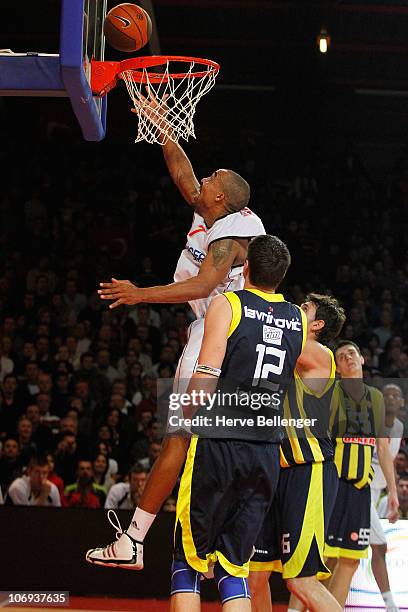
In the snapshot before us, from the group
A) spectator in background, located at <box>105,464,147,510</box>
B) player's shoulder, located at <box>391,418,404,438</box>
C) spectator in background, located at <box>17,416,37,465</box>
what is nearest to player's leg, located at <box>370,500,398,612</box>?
player's shoulder, located at <box>391,418,404,438</box>

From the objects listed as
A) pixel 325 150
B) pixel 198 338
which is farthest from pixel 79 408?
pixel 325 150

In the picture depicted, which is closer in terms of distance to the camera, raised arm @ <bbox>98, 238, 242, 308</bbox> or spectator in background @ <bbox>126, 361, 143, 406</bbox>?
raised arm @ <bbox>98, 238, 242, 308</bbox>

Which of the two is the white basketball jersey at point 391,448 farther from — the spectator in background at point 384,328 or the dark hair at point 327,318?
the spectator in background at point 384,328

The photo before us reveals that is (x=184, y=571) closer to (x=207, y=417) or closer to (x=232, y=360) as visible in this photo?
(x=207, y=417)

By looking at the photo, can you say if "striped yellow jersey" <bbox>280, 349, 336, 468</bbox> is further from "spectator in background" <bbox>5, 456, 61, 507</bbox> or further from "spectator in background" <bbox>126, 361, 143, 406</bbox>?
"spectator in background" <bbox>126, 361, 143, 406</bbox>

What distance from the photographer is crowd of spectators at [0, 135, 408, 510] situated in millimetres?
9508

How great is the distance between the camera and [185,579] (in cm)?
436

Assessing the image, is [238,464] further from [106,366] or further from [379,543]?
[106,366]

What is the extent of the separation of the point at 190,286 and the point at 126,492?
4.08 meters

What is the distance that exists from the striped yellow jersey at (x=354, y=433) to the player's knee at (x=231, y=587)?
2400 mm

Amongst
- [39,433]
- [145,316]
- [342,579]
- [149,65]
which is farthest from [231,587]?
[145,316]

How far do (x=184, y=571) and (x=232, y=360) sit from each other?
1.03 metres

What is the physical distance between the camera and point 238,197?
18.3 feet

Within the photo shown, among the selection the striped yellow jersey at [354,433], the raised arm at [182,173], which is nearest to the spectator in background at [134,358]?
the striped yellow jersey at [354,433]
